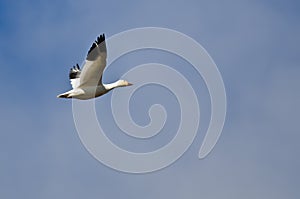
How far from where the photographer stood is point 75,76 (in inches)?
2704

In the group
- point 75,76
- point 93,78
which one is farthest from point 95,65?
point 75,76

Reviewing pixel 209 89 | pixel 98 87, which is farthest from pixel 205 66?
pixel 98 87

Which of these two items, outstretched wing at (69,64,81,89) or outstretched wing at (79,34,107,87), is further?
outstretched wing at (69,64,81,89)

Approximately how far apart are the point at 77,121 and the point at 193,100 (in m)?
6.68

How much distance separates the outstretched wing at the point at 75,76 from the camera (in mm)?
67312

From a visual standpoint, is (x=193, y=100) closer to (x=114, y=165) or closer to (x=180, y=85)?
(x=180, y=85)

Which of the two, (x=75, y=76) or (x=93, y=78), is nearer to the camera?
(x=93, y=78)

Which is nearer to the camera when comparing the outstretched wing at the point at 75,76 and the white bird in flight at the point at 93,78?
the white bird in flight at the point at 93,78

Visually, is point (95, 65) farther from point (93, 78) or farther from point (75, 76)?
point (75, 76)

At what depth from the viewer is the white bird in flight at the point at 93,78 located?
211ft

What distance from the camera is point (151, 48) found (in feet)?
219

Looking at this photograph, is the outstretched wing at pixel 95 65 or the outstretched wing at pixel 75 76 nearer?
the outstretched wing at pixel 95 65

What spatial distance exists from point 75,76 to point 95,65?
13.3ft

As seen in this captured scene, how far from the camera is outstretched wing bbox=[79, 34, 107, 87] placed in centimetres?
6431
